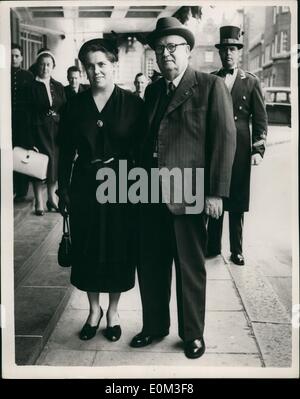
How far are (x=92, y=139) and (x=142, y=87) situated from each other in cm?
43

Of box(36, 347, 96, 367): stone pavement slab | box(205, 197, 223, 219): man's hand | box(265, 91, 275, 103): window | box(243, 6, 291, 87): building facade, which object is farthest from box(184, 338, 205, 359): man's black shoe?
box(243, 6, 291, 87): building facade

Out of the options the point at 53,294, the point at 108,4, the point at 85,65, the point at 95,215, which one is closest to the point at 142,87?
the point at 85,65

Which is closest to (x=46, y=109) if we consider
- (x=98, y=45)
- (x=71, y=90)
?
(x=71, y=90)

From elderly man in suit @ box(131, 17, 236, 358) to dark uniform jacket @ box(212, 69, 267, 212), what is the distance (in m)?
0.26

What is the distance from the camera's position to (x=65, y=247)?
3020 millimetres

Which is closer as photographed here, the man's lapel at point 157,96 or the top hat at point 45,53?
the man's lapel at point 157,96

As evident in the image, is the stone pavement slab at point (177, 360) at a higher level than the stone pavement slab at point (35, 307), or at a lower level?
lower

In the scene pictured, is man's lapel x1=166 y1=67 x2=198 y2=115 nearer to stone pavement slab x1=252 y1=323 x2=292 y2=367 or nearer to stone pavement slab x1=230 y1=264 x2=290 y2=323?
stone pavement slab x1=230 y1=264 x2=290 y2=323

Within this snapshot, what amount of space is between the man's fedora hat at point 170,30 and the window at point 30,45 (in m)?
0.77

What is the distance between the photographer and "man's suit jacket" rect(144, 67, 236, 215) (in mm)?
2686

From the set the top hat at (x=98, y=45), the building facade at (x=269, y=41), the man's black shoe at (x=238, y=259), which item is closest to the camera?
the top hat at (x=98, y=45)

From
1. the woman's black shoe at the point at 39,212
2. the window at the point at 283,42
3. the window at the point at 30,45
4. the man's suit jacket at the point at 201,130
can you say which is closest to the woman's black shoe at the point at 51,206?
the woman's black shoe at the point at 39,212

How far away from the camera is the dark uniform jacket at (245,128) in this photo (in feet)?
9.80

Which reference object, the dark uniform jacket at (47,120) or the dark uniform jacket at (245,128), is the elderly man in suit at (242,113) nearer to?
the dark uniform jacket at (245,128)
